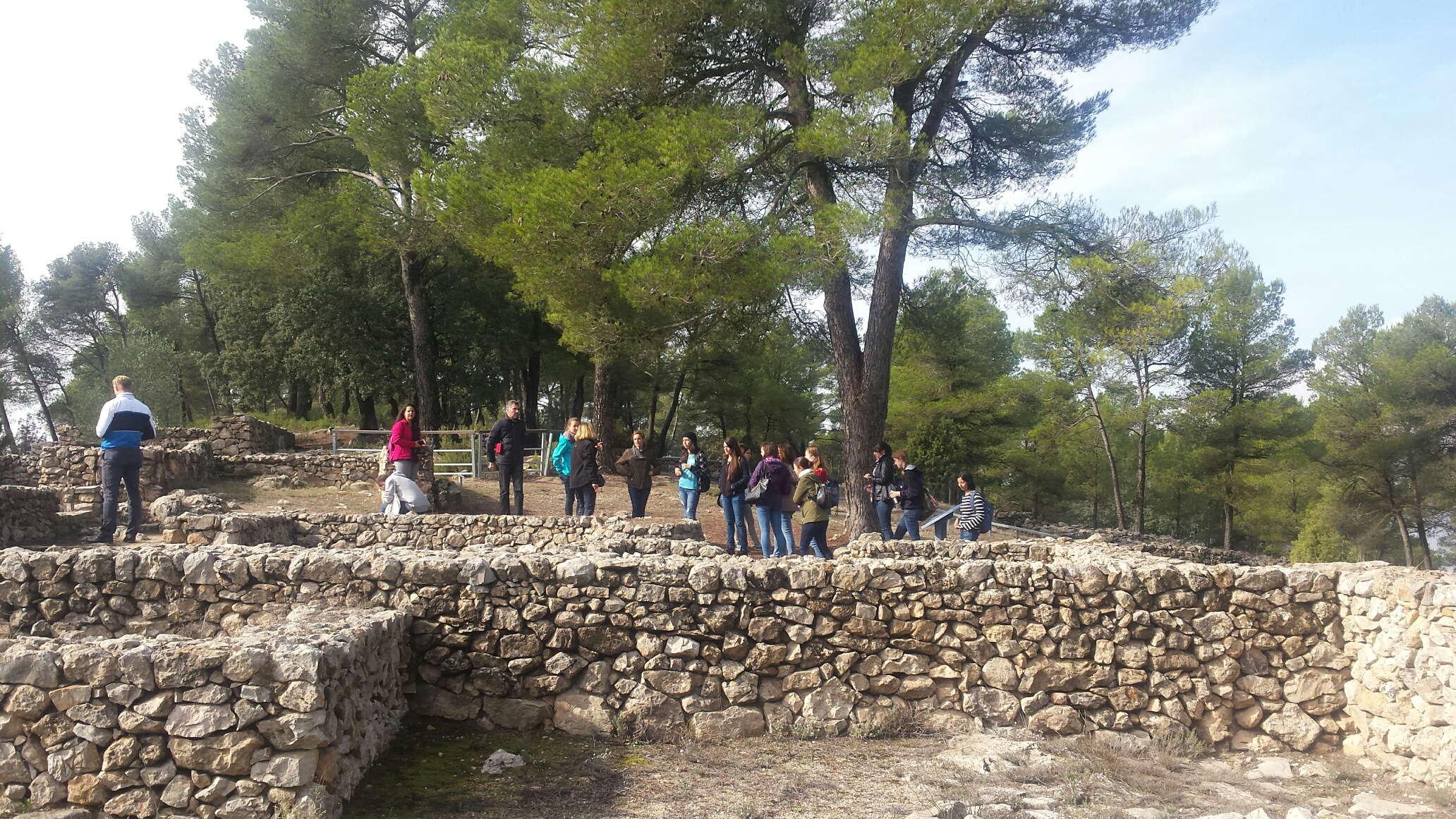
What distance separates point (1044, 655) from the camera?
5438mm

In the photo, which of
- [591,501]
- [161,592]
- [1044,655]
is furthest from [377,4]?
[1044,655]

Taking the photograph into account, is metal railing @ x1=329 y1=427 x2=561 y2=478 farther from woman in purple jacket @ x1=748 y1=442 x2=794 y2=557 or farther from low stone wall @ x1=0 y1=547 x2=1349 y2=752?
low stone wall @ x1=0 y1=547 x2=1349 y2=752

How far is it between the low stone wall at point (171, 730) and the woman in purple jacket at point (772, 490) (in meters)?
5.96

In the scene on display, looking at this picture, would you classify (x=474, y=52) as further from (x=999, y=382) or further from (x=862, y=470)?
(x=999, y=382)

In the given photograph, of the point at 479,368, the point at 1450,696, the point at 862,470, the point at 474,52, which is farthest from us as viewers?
the point at 479,368

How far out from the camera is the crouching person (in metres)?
9.15

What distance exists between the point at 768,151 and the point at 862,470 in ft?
16.6

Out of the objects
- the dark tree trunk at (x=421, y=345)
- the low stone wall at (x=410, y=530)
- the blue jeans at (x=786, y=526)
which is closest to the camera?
the low stone wall at (x=410, y=530)

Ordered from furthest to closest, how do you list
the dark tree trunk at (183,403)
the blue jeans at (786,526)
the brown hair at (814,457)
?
the dark tree trunk at (183,403), the blue jeans at (786,526), the brown hair at (814,457)

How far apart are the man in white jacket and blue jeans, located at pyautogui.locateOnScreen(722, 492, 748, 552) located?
5875 mm

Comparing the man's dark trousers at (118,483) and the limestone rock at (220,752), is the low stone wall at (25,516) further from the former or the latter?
the limestone rock at (220,752)

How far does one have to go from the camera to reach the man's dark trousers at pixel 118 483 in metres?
7.80

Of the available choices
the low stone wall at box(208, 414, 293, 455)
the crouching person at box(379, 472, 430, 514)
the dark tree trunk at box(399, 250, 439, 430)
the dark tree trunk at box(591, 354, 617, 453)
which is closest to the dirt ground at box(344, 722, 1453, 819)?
the crouching person at box(379, 472, 430, 514)

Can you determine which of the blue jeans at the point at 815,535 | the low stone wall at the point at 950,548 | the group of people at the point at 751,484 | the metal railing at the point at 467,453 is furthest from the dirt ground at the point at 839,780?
the metal railing at the point at 467,453
